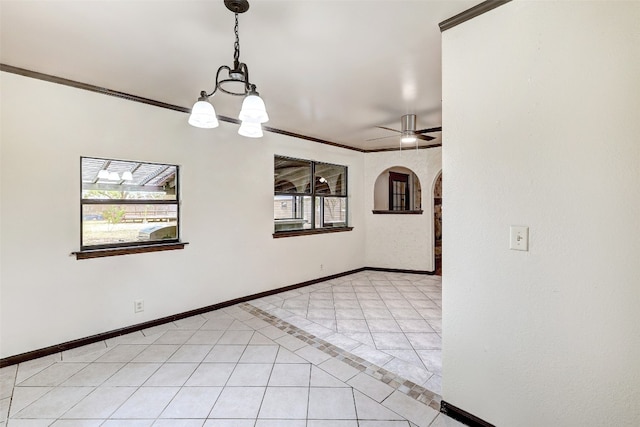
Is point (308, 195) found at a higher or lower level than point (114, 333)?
higher

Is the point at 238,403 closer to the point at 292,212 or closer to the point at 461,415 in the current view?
the point at 461,415

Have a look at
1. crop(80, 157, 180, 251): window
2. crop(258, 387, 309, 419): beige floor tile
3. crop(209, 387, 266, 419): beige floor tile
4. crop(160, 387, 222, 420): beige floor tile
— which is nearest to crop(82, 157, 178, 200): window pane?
crop(80, 157, 180, 251): window

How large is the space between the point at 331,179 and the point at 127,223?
3331mm

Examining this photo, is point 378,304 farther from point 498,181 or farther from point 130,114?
point 130,114

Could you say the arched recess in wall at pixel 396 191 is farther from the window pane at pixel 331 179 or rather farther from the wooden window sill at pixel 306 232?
the wooden window sill at pixel 306 232

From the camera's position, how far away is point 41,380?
84.3 inches

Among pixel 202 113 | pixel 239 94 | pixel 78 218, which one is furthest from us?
pixel 78 218

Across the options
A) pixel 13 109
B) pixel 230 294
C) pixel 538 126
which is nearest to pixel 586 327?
pixel 538 126

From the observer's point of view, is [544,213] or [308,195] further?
[308,195]

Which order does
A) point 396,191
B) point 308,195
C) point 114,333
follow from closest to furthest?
point 114,333, point 308,195, point 396,191

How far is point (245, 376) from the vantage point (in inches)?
86.0

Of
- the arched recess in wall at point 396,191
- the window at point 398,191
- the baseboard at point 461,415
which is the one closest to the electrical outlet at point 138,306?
the baseboard at point 461,415

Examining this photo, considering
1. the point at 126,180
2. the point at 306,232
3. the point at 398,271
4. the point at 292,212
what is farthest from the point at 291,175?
the point at 398,271

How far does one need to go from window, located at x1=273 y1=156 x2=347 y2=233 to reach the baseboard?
10.1 ft
